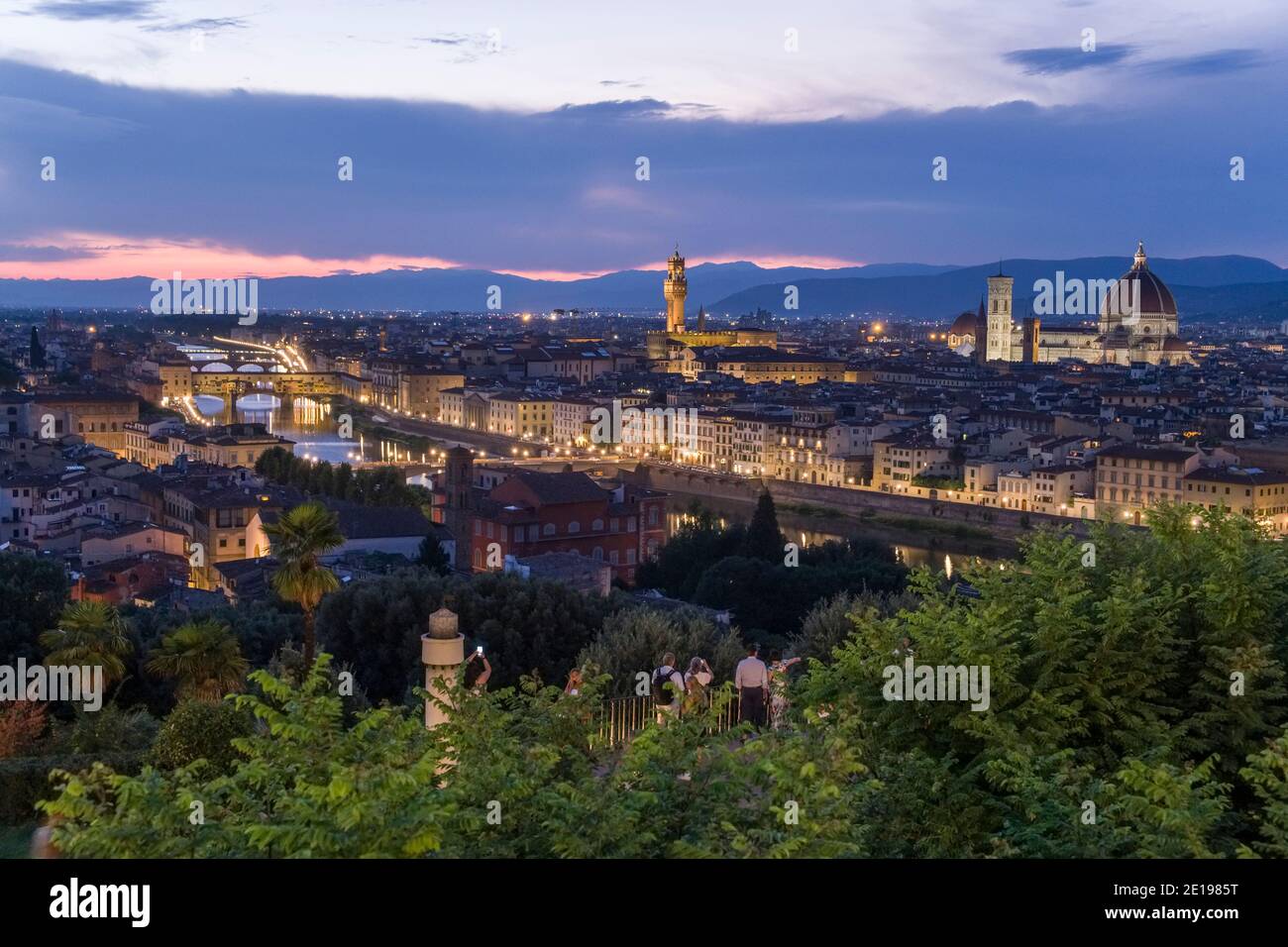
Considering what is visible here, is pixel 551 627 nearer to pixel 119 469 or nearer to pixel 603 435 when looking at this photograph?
pixel 119 469

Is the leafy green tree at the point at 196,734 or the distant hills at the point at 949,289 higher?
the distant hills at the point at 949,289

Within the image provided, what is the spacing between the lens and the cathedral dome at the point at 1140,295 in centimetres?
6594

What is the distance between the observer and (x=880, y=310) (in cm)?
15112

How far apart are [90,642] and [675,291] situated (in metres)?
67.3

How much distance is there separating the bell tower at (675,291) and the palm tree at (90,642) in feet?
213

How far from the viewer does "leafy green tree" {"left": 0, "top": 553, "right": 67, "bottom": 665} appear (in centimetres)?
969

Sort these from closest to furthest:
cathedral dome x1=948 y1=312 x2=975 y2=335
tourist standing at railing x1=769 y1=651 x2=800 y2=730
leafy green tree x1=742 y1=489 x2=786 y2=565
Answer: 1. tourist standing at railing x1=769 y1=651 x2=800 y2=730
2. leafy green tree x1=742 y1=489 x2=786 y2=565
3. cathedral dome x1=948 y1=312 x2=975 y2=335

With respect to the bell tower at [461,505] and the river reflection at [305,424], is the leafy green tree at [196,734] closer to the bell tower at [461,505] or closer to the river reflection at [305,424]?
the bell tower at [461,505]

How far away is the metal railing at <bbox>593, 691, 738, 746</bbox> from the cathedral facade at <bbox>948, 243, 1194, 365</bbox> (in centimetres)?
5953

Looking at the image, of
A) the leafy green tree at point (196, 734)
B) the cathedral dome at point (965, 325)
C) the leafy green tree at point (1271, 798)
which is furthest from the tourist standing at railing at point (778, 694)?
the cathedral dome at point (965, 325)

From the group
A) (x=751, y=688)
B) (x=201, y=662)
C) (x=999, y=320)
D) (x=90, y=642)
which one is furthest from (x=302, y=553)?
(x=999, y=320)

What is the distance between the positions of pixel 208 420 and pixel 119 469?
77.9ft

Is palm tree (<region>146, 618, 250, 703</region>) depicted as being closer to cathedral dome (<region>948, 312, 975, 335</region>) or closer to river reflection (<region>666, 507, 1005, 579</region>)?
river reflection (<region>666, 507, 1005, 579</region>)

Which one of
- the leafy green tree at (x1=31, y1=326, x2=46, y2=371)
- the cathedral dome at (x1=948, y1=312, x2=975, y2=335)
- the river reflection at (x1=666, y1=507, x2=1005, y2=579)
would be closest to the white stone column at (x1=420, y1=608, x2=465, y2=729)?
the river reflection at (x1=666, y1=507, x2=1005, y2=579)
